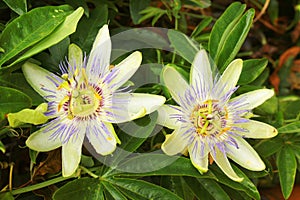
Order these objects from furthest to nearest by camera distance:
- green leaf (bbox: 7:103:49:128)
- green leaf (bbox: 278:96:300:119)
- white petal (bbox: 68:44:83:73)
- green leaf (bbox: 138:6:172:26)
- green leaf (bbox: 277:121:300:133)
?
green leaf (bbox: 278:96:300:119) → green leaf (bbox: 138:6:172:26) → green leaf (bbox: 277:121:300:133) → white petal (bbox: 68:44:83:73) → green leaf (bbox: 7:103:49:128)

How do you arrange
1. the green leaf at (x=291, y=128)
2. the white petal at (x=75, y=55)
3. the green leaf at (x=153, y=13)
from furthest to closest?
the green leaf at (x=153, y=13) → the green leaf at (x=291, y=128) → the white petal at (x=75, y=55)

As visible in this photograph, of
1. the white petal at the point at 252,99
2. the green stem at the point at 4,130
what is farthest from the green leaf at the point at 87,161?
the white petal at the point at 252,99

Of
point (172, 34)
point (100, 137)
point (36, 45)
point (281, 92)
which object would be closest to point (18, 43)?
point (36, 45)

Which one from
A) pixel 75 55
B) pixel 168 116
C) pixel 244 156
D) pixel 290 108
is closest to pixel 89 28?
pixel 75 55

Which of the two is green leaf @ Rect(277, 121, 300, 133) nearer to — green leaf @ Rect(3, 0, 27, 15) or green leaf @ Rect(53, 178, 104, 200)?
green leaf @ Rect(53, 178, 104, 200)

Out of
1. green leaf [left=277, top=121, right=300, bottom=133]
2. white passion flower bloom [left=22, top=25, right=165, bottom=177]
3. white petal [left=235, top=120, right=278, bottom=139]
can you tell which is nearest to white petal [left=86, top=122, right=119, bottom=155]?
Answer: white passion flower bloom [left=22, top=25, right=165, bottom=177]

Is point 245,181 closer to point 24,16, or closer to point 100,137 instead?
point 100,137

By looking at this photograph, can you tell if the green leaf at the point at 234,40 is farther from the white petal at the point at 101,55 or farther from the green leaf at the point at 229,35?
the white petal at the point at 101,55
